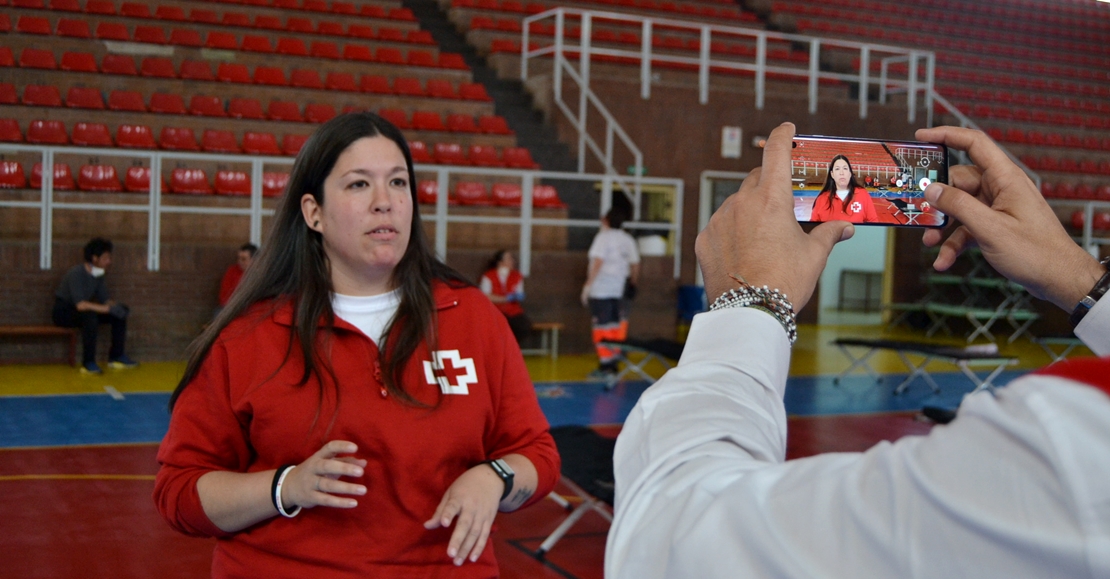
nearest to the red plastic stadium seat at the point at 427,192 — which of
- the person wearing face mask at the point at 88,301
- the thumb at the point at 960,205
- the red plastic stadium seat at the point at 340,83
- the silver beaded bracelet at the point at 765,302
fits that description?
the red plastic stadium seat at the point at 340,83

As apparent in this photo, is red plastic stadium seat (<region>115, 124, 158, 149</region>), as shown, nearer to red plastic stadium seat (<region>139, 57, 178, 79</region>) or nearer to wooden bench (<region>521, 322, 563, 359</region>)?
red plastic stadium seat (<region>139, 57, 178, 79</region>)

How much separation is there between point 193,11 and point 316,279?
1266 centimetres

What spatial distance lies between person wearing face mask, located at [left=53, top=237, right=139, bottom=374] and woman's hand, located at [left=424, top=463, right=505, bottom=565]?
26.0 feet

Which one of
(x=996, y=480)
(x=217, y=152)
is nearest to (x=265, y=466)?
(x=996, y=480)

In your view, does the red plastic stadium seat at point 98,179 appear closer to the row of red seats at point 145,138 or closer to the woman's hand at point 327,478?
the row of red seats at point 145,138

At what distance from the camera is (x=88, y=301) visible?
905 cm

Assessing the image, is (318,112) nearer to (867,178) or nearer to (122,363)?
(122,363)

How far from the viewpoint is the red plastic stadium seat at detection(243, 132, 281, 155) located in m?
11.4

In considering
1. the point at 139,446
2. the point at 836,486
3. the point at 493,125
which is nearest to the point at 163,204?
the point at 493,125

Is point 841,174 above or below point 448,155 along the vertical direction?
below

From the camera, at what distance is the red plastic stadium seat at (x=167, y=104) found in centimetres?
1159

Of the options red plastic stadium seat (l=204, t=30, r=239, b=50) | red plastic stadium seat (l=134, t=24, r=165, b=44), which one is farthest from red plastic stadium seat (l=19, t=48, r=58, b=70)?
red plastic stadium seat (l=204, t=30, r=239, b=50)

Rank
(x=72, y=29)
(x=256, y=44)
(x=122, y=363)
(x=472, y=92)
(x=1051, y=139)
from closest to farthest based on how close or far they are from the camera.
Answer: (x=122, y=363), (x=72, y=29), (x=256, y=44), (x=472, y=92), (x=1051, y=139)

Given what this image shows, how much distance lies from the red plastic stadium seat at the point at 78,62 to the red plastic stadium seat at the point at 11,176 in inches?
83.5
